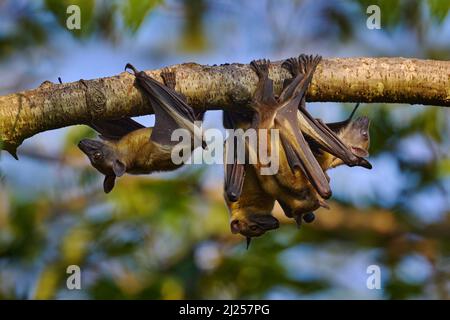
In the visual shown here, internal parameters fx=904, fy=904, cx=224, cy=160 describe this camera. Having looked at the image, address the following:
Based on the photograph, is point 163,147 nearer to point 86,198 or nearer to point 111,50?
point 111,50

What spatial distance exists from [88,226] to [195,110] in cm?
501

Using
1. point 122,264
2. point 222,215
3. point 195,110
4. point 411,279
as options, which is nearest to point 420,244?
point 411,279

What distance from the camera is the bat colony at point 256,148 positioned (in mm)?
5523

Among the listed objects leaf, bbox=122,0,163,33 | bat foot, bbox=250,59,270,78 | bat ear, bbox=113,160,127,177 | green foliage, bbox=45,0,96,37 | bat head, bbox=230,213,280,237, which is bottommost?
bat head, bbox=230,213,280,237

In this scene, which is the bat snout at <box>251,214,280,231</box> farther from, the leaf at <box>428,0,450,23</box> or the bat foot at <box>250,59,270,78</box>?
the leaf at <box>428,0,450,23</box>

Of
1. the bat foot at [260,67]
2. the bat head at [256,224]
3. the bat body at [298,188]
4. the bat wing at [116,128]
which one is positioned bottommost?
the bat head at [256,224]

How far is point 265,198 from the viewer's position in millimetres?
6562

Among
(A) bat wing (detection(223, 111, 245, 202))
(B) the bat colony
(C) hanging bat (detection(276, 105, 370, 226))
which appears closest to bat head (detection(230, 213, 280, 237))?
(B) the bat colony

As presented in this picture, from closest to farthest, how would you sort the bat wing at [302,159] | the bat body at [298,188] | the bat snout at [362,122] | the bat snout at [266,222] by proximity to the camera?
the bat wing at [302,159] → the bat body at [298,188] → the bat snout at [266,222] → the bat snout at [362,122]

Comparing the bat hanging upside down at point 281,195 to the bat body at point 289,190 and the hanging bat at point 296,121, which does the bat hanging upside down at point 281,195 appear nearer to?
the bat body at point 289,190

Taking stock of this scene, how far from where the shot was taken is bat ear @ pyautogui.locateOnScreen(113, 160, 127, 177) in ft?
20.7

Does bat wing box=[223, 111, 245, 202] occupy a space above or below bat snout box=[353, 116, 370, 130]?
below

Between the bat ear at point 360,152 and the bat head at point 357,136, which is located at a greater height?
the bat head at point 357,136

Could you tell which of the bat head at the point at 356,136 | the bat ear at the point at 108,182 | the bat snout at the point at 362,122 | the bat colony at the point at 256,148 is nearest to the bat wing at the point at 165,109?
the bat colony at the point at 256,148
